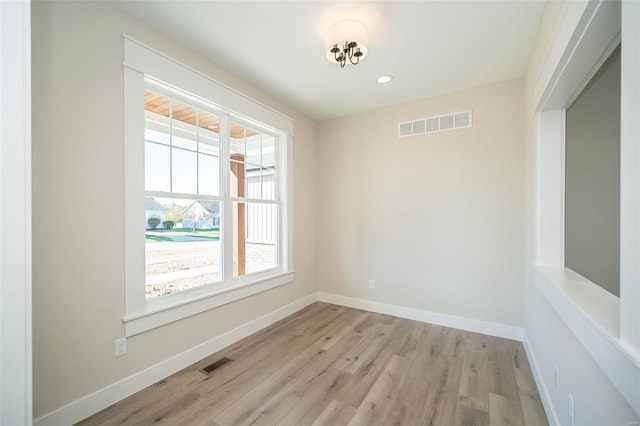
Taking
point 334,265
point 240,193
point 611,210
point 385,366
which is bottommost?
point 385,366

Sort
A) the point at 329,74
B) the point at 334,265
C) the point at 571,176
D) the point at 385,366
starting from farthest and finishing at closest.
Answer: the point at 334,265 < the point at 329,74 < the point at 571,176 < the point at 385,366

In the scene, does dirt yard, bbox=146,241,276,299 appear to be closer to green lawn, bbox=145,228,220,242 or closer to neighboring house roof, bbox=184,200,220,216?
green lawn, bbox=145,228,220,242

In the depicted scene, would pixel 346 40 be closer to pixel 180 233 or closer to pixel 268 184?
pixel 268 184

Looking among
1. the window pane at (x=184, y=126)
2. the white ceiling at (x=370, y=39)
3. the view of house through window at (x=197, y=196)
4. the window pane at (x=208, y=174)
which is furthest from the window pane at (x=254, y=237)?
the white ceiling at (x=370, y=39)

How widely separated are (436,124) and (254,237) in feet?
8.63

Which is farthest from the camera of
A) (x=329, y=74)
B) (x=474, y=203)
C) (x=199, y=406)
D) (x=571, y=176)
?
(x=474, y=203)

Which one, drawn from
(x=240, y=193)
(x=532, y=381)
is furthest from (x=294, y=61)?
(x=532, y=381)

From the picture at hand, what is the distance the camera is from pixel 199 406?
180 cm

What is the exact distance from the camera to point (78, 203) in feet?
5.53

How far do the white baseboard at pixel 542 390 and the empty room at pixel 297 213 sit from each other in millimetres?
26

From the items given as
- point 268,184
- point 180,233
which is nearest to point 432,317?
point 268,184

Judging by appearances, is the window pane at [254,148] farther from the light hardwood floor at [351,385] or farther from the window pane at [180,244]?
the light hardwood floor at [351,385]

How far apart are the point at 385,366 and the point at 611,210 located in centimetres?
250

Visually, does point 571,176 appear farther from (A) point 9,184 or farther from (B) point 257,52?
(A) point 9,184
